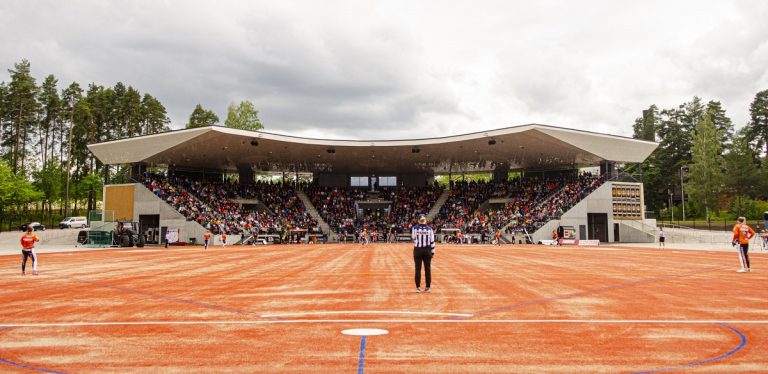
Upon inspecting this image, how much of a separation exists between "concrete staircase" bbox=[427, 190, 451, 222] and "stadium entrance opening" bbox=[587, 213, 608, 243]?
60.5 ft

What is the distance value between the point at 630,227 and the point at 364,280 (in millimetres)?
45475

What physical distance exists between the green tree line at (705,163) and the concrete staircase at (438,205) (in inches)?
957

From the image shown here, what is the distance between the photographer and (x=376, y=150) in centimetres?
5456

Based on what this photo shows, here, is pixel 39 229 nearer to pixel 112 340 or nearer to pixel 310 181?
pixel 310 181

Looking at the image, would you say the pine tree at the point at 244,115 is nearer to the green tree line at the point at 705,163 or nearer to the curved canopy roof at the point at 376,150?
the curved canopy roof at the point at 376,150

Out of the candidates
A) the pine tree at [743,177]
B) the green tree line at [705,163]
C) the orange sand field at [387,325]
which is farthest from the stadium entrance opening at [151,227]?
the pine tree at [743,177]

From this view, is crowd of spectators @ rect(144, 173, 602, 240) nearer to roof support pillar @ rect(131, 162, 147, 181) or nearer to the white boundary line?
roof support pillar @ rect(131, 162, 147, 181)

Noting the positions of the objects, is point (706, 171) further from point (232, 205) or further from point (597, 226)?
point (232, 205)

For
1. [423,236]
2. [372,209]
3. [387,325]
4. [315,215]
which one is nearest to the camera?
[387,325]

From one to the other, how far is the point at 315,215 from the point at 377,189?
37.6 ft

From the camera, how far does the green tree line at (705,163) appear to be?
233ft

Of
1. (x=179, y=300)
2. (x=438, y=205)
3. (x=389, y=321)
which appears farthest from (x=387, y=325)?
(x=438, y=205)

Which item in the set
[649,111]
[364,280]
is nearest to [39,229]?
[364,280]

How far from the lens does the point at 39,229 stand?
6003cm
